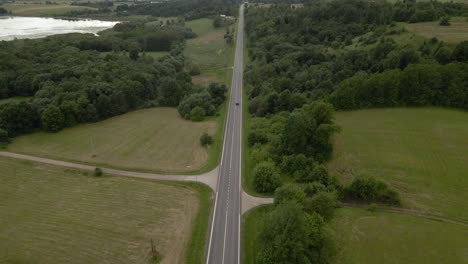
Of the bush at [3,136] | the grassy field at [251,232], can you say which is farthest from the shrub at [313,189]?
the bush at [3,136]

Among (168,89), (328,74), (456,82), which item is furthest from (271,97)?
(456,82)

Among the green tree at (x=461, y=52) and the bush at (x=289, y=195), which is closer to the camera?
the bush at (x=289, y=195)

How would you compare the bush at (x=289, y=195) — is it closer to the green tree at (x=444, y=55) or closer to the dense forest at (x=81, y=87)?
the dense forest at (x=81, y=87)

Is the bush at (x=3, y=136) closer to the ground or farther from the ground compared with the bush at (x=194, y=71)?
closer to the ground

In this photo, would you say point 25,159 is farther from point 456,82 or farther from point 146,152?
point 456,82

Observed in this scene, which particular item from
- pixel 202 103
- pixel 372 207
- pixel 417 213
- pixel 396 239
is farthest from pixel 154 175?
pixel 417 213

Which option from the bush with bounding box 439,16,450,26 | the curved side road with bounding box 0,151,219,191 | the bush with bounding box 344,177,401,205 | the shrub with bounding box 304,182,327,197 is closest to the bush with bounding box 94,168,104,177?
the curved side road with bounding box 0,151,219,191
